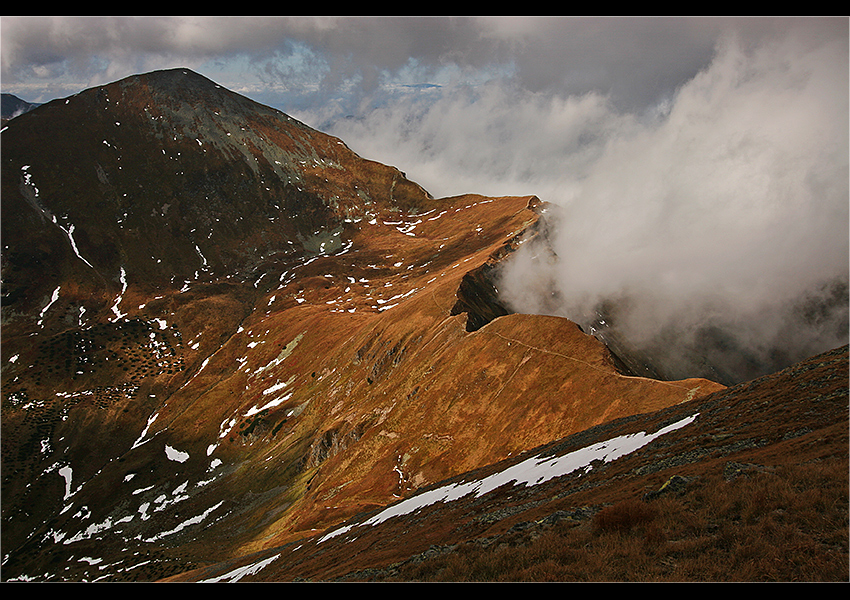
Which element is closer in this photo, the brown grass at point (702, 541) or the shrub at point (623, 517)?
the brown grass at point (702, 541)

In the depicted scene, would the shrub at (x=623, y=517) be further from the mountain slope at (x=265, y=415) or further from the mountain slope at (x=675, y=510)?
the mountain slope at (x=265, y=415)

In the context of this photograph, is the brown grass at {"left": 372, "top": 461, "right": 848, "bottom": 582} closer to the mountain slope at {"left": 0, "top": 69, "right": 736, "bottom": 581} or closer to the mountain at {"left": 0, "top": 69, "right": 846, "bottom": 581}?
the mountain at {"left": 0, "top": 69, "right": 846, "bottom": 581}

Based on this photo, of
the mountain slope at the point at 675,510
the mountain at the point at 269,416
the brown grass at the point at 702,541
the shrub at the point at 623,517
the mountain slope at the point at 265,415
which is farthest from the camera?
the mountain slope at the point at 265,415

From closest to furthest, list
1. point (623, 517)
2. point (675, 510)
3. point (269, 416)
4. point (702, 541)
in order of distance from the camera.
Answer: point (702, 541) < point (623, 517) < point (675, 510) < point (269, 416)

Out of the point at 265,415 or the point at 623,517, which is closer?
the point at 623,517

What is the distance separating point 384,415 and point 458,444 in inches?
972

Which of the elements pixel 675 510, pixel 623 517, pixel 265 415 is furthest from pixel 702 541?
pixel 265 415

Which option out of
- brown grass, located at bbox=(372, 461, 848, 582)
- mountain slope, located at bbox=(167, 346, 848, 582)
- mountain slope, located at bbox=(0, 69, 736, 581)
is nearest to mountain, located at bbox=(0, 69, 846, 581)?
mountain slope, located at bbox=(0, 69, 736, 581)

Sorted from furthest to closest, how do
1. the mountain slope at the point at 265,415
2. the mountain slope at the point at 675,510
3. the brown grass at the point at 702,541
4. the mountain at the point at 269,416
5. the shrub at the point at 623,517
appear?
the mountain slope at the point at 265,415
the mountain at the point at 269,416
the shrub at the point at 623,517
the mountain slope at the point at 675,510
the brown grass at the point at 702,541

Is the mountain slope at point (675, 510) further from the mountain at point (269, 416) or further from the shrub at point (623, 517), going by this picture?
the mountain at point (269, 416)

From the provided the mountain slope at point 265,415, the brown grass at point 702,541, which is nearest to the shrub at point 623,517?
the brown grass at point 702,541

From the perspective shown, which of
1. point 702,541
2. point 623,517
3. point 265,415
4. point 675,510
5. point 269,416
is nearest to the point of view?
point 702,541

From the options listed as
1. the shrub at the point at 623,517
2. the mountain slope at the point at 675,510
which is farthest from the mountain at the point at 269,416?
the shrub at the point at 623,517

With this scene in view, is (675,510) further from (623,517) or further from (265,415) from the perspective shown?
(265,415)
